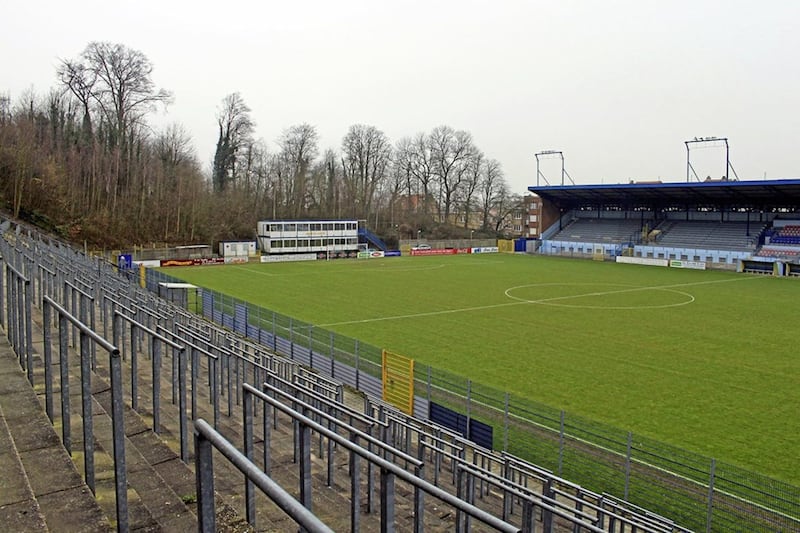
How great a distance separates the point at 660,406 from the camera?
656 inches

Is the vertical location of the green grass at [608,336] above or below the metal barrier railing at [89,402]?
below

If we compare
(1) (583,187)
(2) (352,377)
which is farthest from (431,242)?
(2) (352,377)

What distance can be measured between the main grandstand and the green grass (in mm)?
8268

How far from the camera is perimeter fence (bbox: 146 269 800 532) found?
10203 mm

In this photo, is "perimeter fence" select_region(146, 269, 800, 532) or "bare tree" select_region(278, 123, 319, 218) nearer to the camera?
Result: "perimeter fence" select_region(146, 269, 800, 532)

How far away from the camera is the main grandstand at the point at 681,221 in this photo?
5769cm

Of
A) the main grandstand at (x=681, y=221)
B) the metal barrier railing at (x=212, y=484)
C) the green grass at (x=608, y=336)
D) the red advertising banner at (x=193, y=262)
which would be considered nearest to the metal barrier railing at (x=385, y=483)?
the metal barrier railing at (x=212, y=484)

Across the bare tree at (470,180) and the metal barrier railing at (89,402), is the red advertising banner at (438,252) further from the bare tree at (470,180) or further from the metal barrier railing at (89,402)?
the metal barrier railing at (89,402)

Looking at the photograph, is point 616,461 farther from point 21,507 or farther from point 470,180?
point 470,180

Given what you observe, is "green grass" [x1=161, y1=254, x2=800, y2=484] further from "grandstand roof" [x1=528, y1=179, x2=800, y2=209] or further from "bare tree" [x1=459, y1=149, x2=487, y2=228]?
"bare tree" [x1=459, y1=149, x2=487, y2=228]

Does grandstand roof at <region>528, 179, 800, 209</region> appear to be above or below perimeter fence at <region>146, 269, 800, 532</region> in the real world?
above

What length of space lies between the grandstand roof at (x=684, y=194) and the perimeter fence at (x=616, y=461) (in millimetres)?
50714

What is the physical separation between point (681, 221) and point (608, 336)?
5015cm

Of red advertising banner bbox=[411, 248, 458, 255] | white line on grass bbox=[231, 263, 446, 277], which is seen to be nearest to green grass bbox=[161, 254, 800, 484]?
white line on grass bbox=[231, 263, 446, 277]
